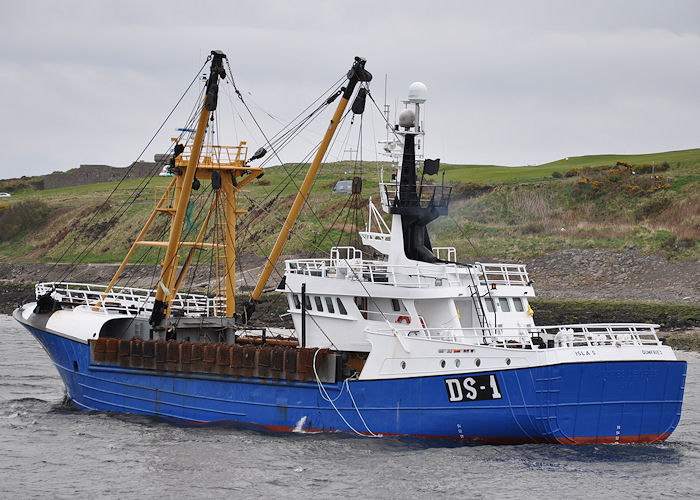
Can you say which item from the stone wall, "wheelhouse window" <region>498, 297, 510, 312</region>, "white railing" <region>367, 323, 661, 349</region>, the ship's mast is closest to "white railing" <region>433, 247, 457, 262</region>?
"wheelhouse window" <region>498, 297, 510, 312</region>

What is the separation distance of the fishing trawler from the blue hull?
0.03 meters

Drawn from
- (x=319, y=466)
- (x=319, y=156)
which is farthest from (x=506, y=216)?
(x=319, y=466)

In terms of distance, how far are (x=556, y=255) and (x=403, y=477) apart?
120ft

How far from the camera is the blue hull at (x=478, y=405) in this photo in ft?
74.0

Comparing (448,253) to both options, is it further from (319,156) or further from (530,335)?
(319,156)

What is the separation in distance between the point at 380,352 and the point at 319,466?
139 inches

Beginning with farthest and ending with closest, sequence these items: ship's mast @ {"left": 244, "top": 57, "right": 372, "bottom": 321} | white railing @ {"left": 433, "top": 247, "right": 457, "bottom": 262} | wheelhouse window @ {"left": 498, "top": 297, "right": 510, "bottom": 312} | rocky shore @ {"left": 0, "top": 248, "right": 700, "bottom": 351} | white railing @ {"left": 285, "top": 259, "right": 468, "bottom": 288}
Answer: rocky shore @ {"left": 0, "top": 248, "right": 700, "bottom": 351}
ship's mast @ {"left": 244, "top": 57, "right": 372, "bottom": 321}
white railing @ {"left": 433, "top": 247, "right": 457, "bottom": 262}
wheelhouse window @ {"left": 498, "top": 297, "right": 510, "bottom": 312}
white railing @ {"left": 285, "top": 259, "right": 468, "bottom": 288}

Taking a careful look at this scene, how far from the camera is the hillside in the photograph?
58.5 metres

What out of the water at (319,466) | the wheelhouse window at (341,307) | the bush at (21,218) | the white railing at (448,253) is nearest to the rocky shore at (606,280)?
the white railing at (448,253)

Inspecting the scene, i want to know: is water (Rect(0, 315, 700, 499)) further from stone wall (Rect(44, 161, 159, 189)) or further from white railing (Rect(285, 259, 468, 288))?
stone wall (Rect(44, 161, 159, 189))

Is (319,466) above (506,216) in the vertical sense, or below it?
below

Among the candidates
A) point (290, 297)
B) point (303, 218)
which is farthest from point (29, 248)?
point (290, 297)

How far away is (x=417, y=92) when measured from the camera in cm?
2784

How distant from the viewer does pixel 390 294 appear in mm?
26078
